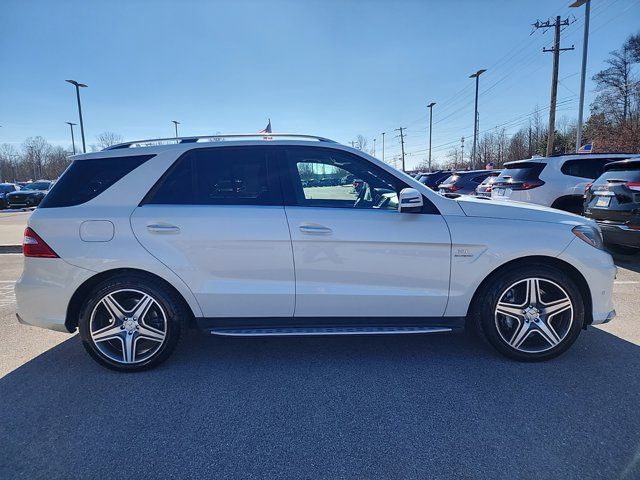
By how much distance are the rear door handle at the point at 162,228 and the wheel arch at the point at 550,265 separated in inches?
97.9

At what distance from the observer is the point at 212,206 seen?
3.18 metres

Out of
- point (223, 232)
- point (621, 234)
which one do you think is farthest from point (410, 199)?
point (621, 234)

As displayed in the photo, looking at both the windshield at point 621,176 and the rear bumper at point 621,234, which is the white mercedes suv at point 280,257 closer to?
the rear bumper at point 621,234

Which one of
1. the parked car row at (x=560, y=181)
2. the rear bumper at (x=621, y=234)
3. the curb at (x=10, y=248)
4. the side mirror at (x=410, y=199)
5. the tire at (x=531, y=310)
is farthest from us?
the curb at (x=10, y=248)

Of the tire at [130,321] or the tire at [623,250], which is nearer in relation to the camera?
the tire at [130,321]

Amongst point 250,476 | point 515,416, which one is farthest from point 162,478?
point 515,416

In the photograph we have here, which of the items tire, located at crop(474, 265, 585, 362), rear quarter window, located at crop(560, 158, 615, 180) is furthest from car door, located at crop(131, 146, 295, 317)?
rear quarter window, located at crop(560, 158, 615, 180)

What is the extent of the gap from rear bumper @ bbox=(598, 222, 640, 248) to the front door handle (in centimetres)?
Result: 551

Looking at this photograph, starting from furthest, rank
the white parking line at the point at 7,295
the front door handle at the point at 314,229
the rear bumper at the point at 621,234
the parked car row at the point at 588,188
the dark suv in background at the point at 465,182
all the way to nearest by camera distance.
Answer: the dark suv in background at the point at 465,182, the parked car row at the point at 588,188, the rear bumper at the point at 621,234, the white parking line at the point at 7,295, the front door handle at the point at 314,229

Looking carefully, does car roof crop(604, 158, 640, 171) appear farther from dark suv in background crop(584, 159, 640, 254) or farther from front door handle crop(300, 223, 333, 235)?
front door handle crop(300, 223, 333, 235)

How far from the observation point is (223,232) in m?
3.09

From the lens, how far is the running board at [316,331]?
3.15 m

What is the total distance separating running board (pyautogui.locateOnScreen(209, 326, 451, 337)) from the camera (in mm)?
3152

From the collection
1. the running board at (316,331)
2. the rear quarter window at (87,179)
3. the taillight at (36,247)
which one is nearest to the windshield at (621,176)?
the running board at (316,331)
